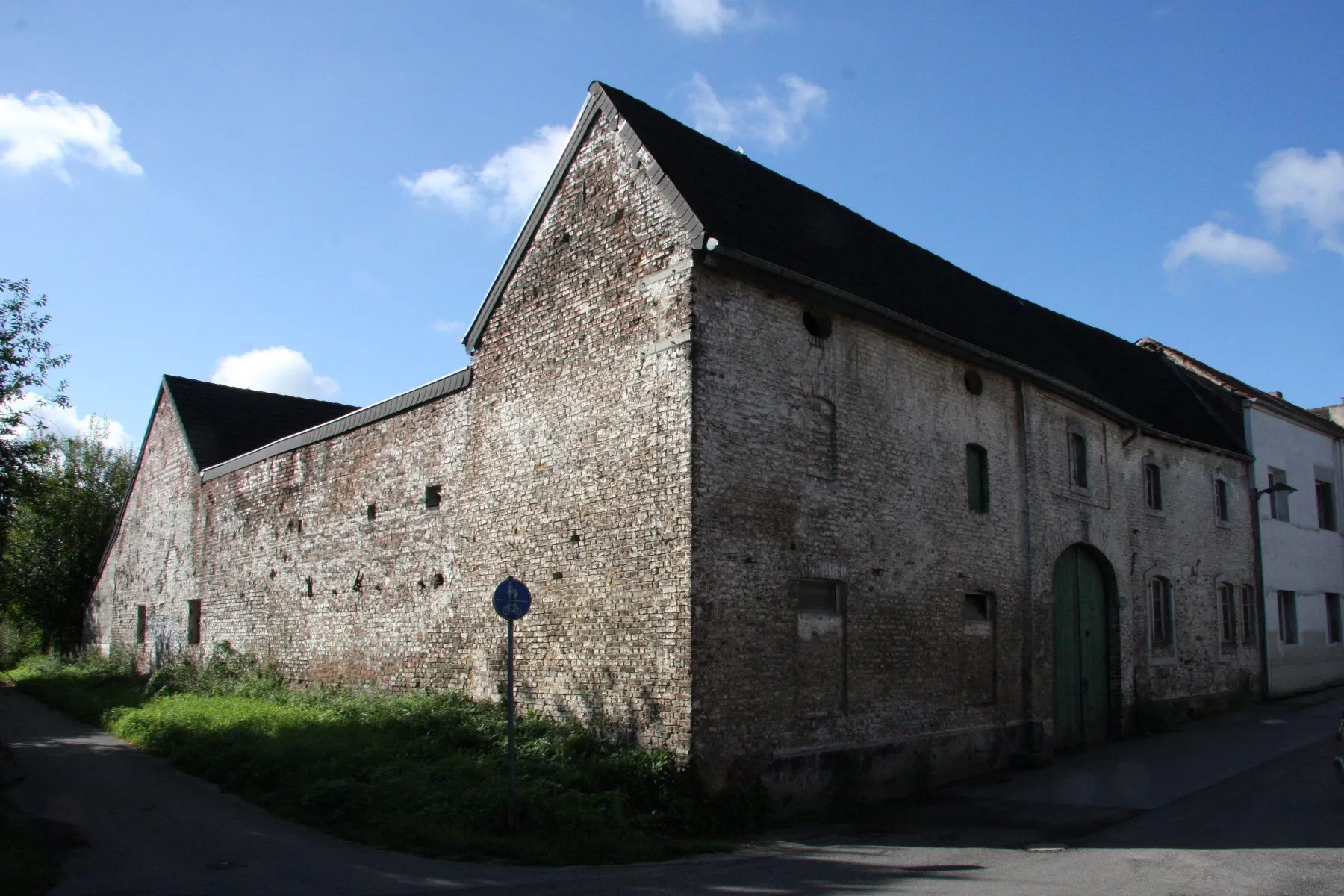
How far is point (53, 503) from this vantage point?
30.2m

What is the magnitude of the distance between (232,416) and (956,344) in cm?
2015

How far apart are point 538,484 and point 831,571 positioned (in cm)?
404

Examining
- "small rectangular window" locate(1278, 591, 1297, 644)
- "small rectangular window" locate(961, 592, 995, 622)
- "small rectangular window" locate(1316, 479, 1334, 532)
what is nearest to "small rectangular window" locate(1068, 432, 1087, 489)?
"small rectangular window" locate(961, 592, 995, 622)

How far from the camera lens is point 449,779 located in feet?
35.9

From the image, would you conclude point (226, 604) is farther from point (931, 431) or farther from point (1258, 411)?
point (1258, 411)

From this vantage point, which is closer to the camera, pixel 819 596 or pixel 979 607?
pixel 819 596

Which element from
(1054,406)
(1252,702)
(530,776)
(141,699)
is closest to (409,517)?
(530,776)

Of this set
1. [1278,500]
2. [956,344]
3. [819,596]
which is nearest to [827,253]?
[956,344]

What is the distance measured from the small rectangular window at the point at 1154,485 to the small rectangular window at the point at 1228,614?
10.8 feet

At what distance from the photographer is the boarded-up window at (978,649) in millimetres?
14406

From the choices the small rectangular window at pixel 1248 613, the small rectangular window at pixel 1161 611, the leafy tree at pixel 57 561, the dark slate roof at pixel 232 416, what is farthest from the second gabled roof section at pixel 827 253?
the leafy tree at pixel 57 561

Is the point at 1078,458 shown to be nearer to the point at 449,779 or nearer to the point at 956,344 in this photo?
the point at 956,344

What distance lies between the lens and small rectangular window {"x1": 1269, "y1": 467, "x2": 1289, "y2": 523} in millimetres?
24453

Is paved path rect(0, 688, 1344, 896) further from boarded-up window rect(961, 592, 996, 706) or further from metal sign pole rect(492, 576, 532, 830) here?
boarded-up window rect(961, 592, 996, 706)
